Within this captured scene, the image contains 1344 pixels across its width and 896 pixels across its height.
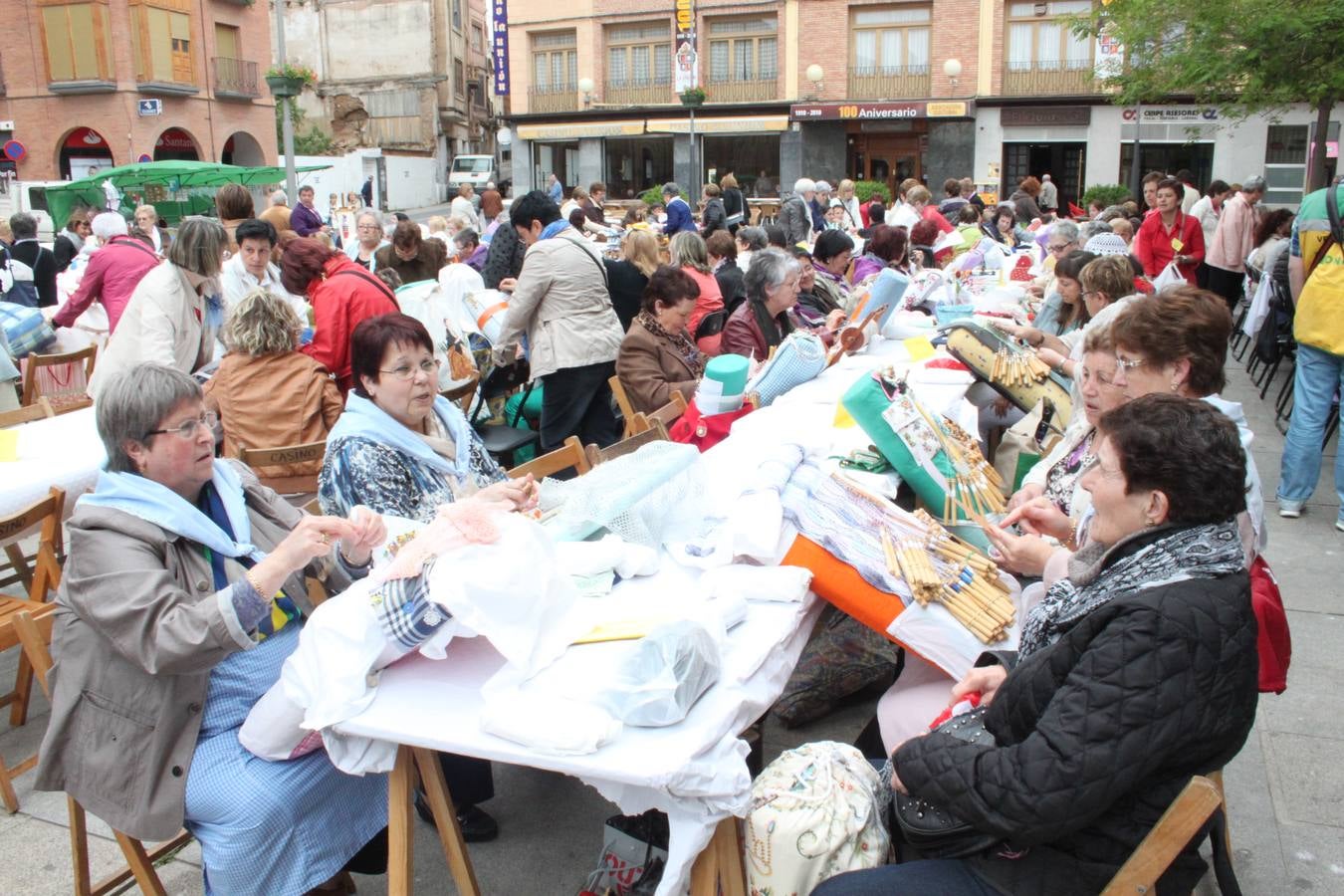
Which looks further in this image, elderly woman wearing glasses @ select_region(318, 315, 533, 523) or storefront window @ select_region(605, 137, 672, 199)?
storefront window @ select_region(605, 137, 672, 199)

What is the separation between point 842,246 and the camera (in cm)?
711

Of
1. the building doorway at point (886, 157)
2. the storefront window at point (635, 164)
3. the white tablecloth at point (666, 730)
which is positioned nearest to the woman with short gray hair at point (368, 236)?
the white tablecloth at point (666, 730)

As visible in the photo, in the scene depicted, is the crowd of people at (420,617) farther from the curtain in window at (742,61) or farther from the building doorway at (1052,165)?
the curtain in window at (742,61)

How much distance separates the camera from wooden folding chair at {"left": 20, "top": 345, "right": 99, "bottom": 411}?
6316mm

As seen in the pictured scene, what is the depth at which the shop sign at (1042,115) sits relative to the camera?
28.8 m

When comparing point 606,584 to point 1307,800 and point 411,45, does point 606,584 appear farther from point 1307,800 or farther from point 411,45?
point 411,45

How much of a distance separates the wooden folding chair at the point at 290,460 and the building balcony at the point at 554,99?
32355mm

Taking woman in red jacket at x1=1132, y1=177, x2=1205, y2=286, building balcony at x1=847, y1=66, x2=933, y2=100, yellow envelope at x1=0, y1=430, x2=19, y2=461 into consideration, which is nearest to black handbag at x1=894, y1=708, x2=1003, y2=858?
yellow envelope at x1=0, y1=430, x2=19, y2=461

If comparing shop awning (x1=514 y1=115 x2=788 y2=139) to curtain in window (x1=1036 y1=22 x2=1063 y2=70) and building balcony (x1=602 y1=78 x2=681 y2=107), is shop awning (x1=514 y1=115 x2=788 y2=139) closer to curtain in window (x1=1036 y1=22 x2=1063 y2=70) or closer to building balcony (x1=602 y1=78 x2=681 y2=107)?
building balcony (x1=602 y1=78 x2=681 y2=107)

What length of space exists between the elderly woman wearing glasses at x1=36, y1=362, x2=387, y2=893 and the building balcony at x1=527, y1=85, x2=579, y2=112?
1341 inches

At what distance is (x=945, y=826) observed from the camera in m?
2.06

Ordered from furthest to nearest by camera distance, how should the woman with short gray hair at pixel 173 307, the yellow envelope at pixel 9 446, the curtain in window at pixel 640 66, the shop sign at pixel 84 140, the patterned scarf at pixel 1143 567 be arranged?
the curtain in window at pixel 640 66 → the shop sign at pixel 84 140 → the woman with short gray hair at pixel 173 307 → the yellow envelope at pixel 9 446 → the patterned scarf at pixel 1143 567

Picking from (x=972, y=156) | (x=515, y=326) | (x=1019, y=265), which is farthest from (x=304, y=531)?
(x=972, y=156)

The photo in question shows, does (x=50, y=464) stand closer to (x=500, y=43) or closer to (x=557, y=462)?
(x=557, y=462)
